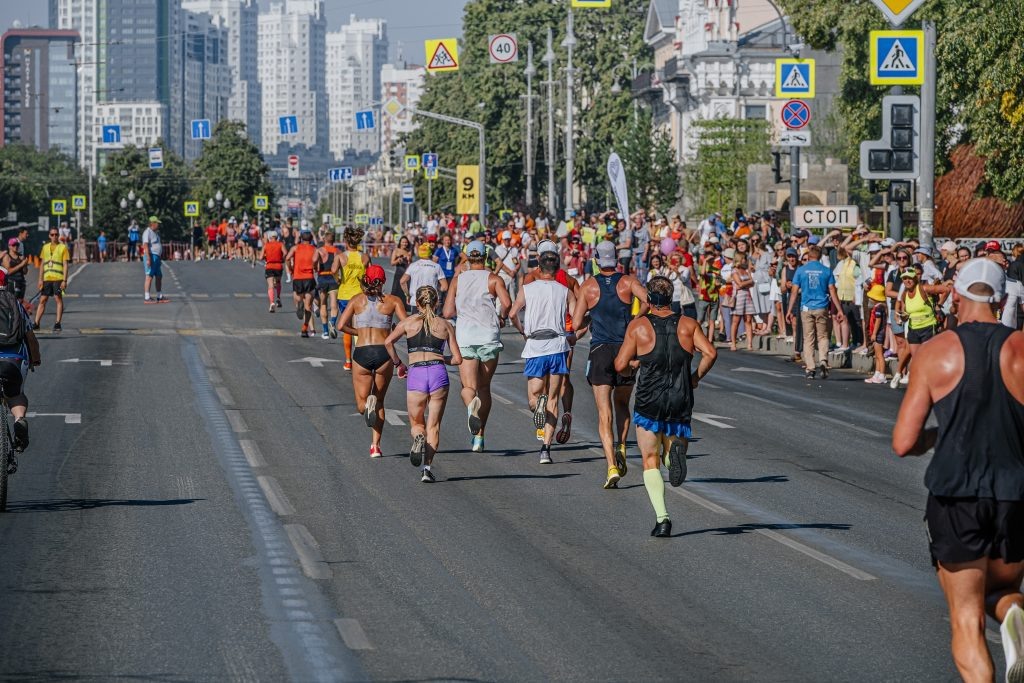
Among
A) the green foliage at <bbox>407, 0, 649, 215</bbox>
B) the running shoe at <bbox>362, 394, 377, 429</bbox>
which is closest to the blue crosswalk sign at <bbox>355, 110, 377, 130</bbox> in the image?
the green foliage at <bbox>407, 0, 649, 215</bbox>

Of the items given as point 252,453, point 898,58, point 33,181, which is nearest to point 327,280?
point 898,58

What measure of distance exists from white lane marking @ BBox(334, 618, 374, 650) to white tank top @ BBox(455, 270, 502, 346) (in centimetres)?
717

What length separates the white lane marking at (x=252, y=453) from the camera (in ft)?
50.4

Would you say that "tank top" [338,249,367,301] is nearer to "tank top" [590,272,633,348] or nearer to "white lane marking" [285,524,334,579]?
"tank top" [590,272,633,348]

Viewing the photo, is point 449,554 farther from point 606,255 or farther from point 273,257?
point 273,257

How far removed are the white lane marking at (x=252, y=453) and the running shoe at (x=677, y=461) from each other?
15.6 feet

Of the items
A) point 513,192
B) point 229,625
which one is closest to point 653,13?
point 513,192

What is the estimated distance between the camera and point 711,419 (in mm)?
19766

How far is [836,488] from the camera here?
1427 centimetres

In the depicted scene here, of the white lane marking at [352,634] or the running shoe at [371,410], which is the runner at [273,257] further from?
the white lane marking at [352,634]

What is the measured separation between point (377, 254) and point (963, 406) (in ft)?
265

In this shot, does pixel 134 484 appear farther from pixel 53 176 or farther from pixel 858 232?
pixel 53 176

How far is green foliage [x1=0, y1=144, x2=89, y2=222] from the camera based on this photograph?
14000cm

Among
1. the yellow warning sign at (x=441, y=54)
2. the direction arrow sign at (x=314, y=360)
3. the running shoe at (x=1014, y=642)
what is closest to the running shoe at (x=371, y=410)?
the running shoe at (x=1014, y=642)
